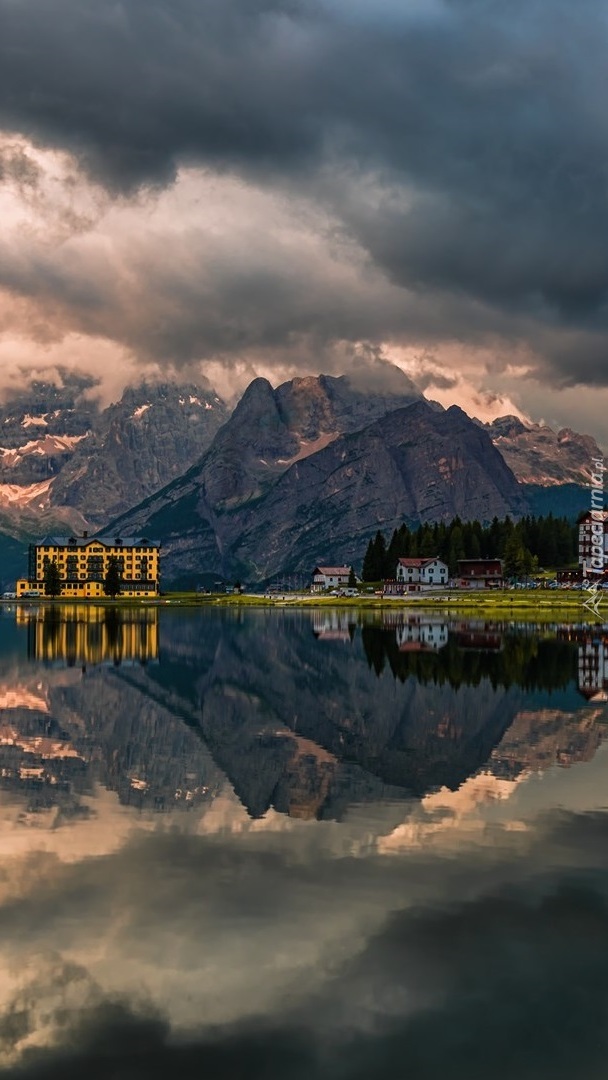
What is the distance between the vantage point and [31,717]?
55125 mm

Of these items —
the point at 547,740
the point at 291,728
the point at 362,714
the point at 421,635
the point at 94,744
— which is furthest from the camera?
the point at 421,635

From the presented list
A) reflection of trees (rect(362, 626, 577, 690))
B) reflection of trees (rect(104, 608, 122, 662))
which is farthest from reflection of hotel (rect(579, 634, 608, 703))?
reflection of trees (rect(104, 608, 122, 662))

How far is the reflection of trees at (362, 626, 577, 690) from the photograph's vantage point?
238 feet

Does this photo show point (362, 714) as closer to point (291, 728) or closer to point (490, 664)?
point (291, 728)

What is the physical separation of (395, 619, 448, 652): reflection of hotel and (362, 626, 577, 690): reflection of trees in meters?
1.56

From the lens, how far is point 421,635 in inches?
5138

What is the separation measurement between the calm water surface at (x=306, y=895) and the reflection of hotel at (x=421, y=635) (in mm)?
52053

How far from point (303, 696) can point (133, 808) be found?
117ft

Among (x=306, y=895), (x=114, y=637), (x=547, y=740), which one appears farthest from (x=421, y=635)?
(x=306, y=895)

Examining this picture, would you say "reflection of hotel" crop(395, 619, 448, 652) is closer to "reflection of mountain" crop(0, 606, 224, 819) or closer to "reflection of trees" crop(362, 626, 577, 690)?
"reflection of trees" crop(362, 626, 577, 690)

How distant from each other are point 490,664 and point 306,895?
63326 millimetres

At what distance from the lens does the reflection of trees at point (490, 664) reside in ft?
238

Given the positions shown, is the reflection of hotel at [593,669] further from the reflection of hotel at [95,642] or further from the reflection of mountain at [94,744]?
the reflection of hotel at [95,642]

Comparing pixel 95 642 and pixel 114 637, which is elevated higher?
pixel 95 642
